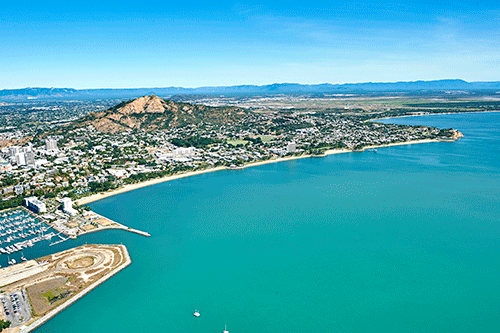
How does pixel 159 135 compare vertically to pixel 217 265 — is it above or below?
above

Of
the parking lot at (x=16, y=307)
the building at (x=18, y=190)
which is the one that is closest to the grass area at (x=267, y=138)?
the building at (x=18, y=190)

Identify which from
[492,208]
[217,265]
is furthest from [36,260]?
[492,208]

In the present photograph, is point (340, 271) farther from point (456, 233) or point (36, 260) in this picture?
point (36, 260)

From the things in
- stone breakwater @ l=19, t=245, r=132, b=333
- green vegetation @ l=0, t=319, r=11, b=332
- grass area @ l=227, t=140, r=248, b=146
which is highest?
grass area @ l=227, t=140, r=248, b=146

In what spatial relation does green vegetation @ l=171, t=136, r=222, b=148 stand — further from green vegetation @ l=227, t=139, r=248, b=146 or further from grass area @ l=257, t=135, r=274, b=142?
grass area @ l=257, t=135, r=274, b=142

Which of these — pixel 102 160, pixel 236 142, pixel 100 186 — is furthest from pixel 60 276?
pixel 236 142

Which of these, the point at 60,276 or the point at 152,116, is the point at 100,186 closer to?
the point at 60,276

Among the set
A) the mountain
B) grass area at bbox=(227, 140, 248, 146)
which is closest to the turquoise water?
grass area at bbox=(227, 140, 248, 146)

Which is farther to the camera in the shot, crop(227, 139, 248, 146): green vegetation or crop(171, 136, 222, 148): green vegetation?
crop(227, 139, 248, 146): green vegetation
